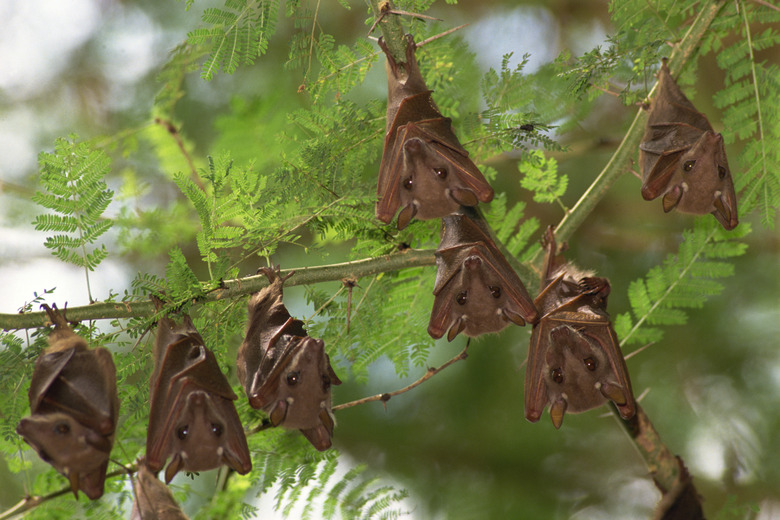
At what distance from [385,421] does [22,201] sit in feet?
10.8

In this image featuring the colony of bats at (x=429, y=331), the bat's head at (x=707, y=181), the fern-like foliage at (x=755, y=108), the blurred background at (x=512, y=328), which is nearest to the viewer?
the colony of bats at (x=429, y=331)

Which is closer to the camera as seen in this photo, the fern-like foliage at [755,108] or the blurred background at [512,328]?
the fern-like foliage at [755,108]

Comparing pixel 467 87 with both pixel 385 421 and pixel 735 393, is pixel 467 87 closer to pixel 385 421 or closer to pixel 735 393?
pixel 385 421

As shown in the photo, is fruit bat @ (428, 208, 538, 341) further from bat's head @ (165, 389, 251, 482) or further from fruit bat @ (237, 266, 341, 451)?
bat's head @ (165, 389, 251, 482)

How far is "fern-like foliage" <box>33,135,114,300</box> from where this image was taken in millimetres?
2338

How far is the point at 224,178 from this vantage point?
238 centimetres

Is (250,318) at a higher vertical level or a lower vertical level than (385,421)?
higher

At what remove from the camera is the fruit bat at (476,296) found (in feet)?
7.48

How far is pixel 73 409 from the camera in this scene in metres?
2.01

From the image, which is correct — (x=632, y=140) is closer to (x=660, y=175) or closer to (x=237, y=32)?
(x=660, y=175)

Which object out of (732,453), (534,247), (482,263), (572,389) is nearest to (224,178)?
(482,263)

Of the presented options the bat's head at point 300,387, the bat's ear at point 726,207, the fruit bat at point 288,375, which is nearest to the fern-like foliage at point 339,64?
the fruit bat at point 288,375

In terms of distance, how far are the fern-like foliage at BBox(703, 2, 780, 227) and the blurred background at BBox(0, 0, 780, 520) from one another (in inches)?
81.9

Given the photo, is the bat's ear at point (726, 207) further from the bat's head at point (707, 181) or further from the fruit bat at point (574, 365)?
the fruit bat at point (574, 365)
